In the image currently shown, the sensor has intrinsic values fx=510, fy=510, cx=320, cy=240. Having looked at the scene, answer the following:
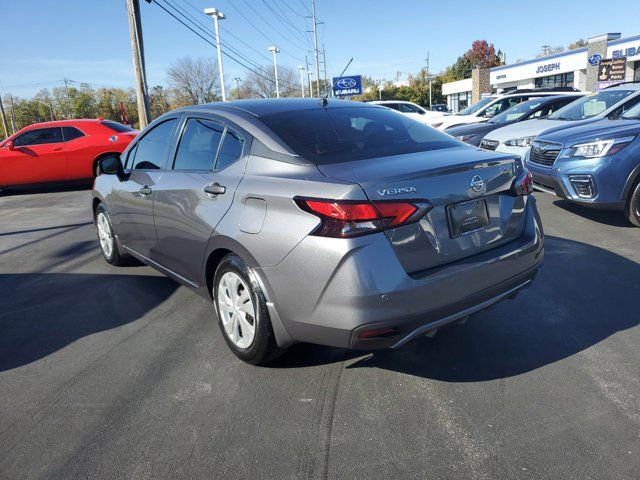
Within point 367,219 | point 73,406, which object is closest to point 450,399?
point 367,219

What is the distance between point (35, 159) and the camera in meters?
12.1

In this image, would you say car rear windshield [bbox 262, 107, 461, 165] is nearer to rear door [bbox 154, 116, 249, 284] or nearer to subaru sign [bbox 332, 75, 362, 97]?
rear door [bbox 154, 116, 249, 284]

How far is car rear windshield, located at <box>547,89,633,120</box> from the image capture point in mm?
8031

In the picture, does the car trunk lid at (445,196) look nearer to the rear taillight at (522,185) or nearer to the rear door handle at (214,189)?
the rear taillight at (522,185)

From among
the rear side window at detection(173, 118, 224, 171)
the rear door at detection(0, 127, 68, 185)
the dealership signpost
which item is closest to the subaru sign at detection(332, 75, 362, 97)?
the dealership signpost

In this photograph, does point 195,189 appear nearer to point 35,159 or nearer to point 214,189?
point 214,189

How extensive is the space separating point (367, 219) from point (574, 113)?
7681 mm

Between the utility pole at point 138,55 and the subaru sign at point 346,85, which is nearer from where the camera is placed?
the utility pole at point 138,55

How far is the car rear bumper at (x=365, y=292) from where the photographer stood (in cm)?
248

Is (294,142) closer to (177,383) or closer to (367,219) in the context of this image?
(367,219)

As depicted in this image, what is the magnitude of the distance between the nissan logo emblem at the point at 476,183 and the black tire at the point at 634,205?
3.98 m

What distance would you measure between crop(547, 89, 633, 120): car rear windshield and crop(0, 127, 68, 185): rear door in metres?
10.8

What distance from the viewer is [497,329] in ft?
11.7

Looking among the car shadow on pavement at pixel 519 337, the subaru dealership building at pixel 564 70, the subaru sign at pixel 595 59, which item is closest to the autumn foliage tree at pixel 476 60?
the subaru dealership building at pixel 564 70
